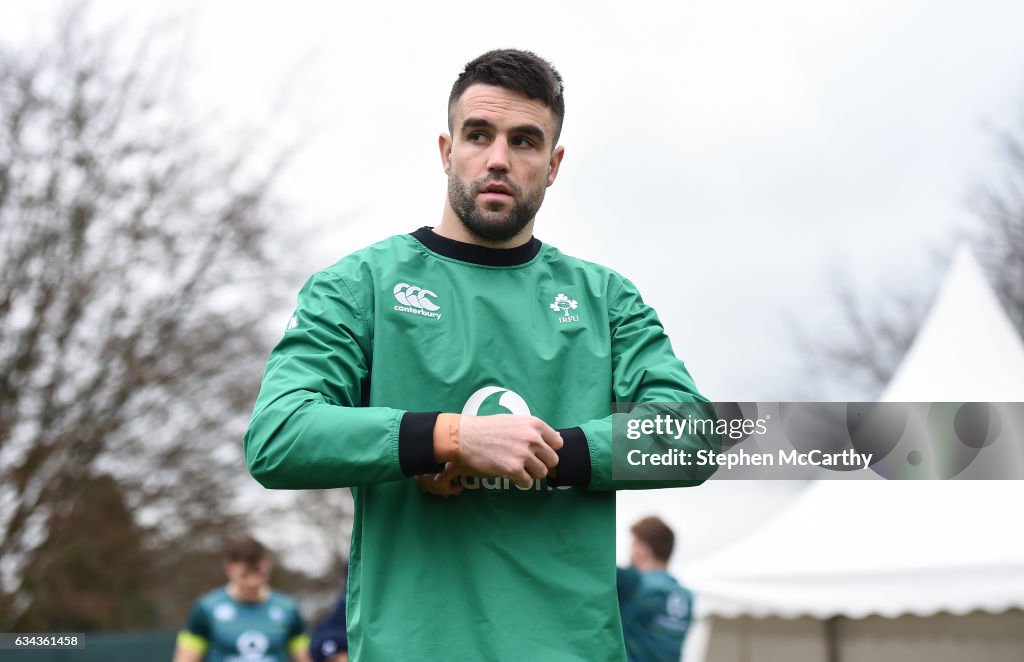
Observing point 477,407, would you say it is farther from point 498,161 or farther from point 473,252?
point 498,161

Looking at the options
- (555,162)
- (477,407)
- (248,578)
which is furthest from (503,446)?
(248,578)

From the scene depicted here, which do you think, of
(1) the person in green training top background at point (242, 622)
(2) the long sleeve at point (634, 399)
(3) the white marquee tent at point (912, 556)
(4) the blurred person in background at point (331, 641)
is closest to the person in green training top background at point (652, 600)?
(3) the white marquee tent at point (912, 556)

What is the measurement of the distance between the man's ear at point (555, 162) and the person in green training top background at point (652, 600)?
16.4 feet

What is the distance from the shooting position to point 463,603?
2.21m

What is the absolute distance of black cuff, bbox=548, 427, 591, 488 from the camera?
2170 mm

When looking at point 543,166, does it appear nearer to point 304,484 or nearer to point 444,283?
point 444,283

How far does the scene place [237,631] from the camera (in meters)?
8.00

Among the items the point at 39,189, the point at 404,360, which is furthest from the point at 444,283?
the point at 39,189

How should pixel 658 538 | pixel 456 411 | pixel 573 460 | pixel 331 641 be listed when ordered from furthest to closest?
pixel 658 538, pixel 331 641, pixel 456 411, pixel 573 460

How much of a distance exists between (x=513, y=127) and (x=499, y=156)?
0.25ft

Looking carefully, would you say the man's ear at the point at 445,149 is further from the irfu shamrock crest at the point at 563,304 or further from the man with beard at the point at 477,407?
the irfu shamrock crest at the point at 563,304

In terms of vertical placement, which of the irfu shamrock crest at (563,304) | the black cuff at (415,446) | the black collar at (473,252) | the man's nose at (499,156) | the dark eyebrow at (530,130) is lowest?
the black cuff at (415,446)

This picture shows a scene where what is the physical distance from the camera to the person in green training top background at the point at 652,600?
7277mm

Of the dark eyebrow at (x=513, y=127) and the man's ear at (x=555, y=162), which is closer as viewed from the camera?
the dark eyebrow at (x=513, y=127)
